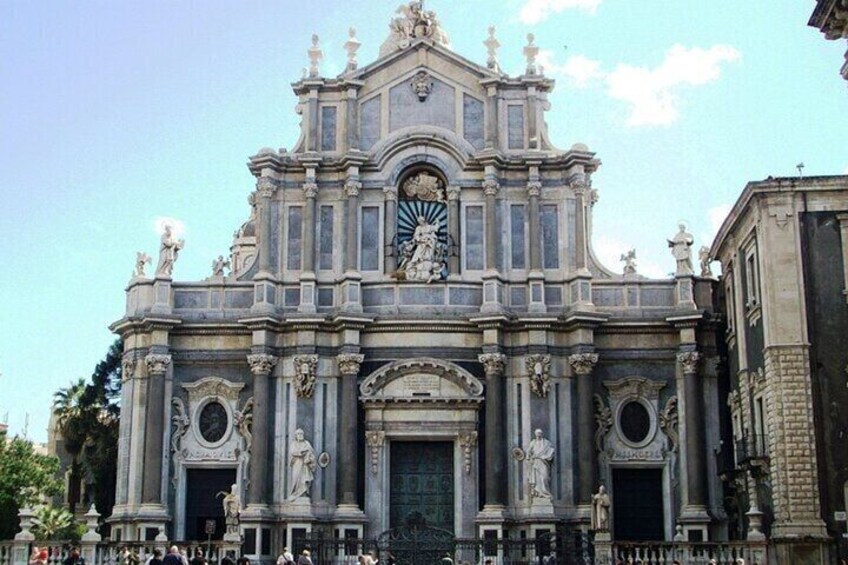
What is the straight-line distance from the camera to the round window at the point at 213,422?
35.0 m

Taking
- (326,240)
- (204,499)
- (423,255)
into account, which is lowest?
(204,499)

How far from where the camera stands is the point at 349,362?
34.0 m

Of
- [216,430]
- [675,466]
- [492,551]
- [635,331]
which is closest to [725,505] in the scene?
[675,466]

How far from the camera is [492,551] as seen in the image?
30688mm

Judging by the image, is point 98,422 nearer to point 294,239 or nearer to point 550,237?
point 294,239

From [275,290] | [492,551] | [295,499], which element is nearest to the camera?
[492,551]

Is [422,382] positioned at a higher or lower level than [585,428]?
higher

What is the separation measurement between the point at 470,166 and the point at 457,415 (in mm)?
7171

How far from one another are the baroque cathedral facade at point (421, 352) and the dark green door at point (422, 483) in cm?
6

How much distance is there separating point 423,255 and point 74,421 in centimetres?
2165

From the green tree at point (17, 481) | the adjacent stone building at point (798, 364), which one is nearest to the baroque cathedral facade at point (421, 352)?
the adjacent stone building at point (798, 364)

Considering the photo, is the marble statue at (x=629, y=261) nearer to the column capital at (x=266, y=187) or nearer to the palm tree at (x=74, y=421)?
the column capital at (x=266, y=187)

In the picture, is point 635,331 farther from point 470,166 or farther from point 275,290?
point 275,290

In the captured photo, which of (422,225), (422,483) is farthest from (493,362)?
(422,225)
